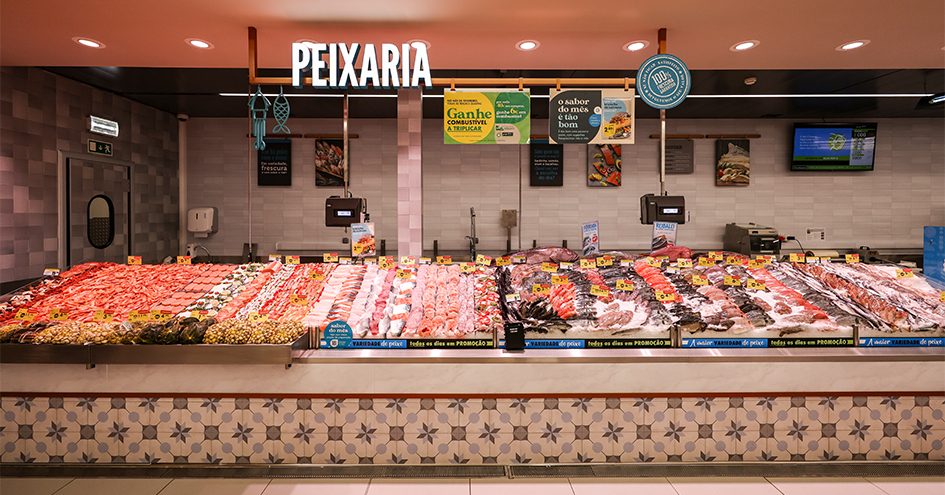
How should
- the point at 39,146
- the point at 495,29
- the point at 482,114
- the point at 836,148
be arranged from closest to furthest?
the point at 495,29 < the point at 482,114 < the point at 39,146 < the point at 836,148

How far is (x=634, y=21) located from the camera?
3148 millimetres

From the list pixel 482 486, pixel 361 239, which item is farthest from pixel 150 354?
pixel 482 486

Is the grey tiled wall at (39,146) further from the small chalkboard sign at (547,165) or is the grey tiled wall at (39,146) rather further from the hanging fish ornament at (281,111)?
the small chalkboard sign at (547,165)

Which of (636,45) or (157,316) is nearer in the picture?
(157,316)

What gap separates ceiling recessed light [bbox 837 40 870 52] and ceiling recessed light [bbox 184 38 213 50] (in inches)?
205

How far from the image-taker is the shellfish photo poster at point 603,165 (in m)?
7.12

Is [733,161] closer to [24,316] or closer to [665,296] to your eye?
[665,296]

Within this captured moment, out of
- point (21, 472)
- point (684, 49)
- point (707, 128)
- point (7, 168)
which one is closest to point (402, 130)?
point (684, 49)

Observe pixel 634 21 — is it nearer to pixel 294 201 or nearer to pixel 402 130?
pixel 402 130

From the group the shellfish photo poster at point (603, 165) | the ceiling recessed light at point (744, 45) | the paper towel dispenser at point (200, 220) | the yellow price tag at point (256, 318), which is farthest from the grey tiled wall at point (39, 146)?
the shellfish photo poster at point (603, 165)

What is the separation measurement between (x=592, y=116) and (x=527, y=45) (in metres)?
0.82

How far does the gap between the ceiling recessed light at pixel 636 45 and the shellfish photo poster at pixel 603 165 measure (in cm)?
348

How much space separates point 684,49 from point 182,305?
438 cm

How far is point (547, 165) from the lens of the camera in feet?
23.6
